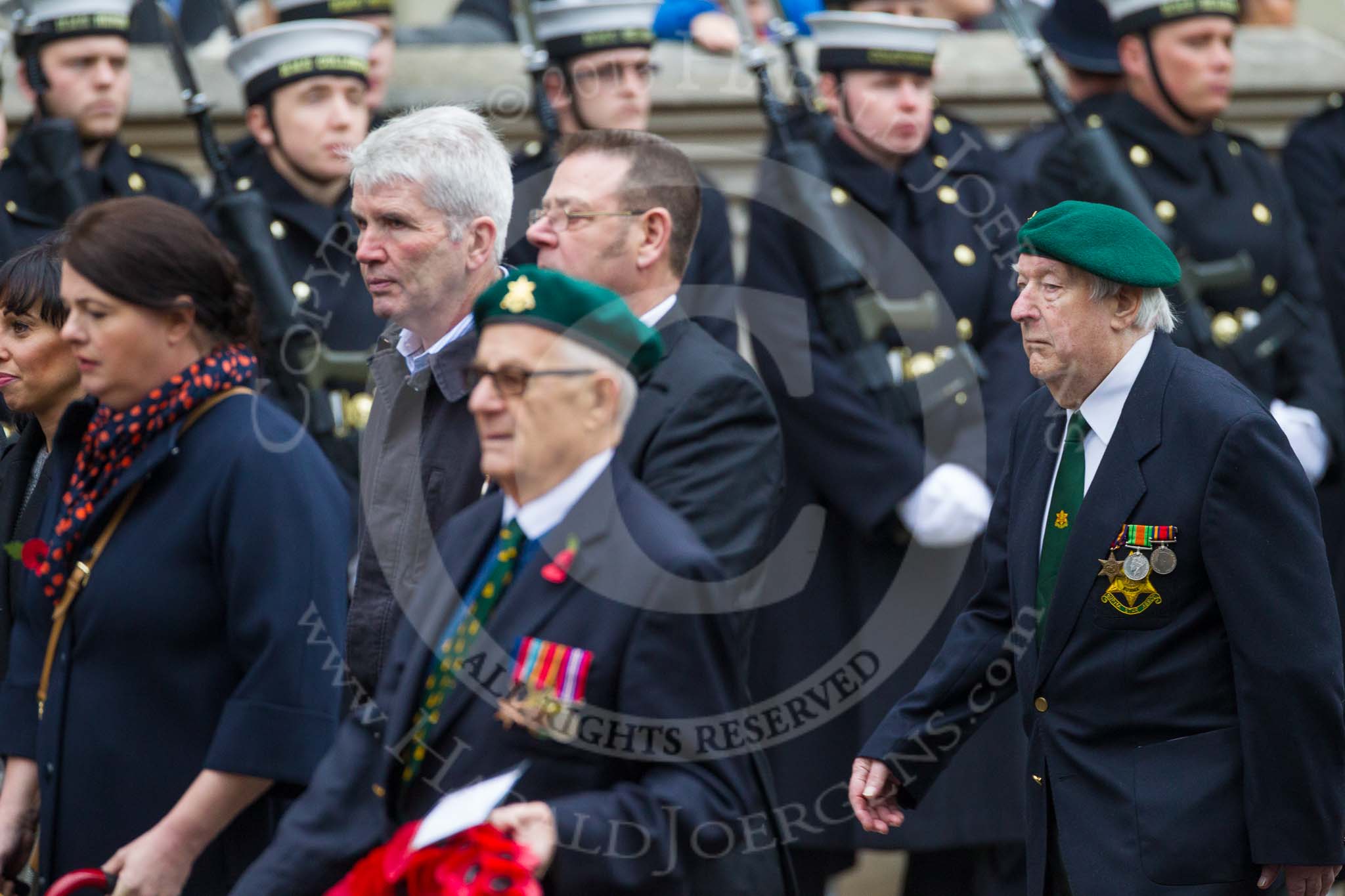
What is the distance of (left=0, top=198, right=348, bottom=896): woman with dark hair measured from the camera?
12.0 ft

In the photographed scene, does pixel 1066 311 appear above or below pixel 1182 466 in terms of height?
above

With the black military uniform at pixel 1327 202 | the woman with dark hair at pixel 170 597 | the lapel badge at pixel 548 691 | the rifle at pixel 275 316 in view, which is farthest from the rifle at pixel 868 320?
the lapel badge at pixel 548 691

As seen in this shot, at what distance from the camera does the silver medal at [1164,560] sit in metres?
3.65

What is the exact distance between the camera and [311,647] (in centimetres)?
374

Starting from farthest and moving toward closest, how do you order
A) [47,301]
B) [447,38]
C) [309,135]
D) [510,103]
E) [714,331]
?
[447,38] → [510,103] → [309,135] → [714,331] → [47,301]

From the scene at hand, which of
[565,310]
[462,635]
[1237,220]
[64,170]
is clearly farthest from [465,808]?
[1237,220]

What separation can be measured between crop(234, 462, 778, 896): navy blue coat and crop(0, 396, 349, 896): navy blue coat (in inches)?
15.8

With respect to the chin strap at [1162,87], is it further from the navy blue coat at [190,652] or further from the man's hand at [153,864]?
the man's hand at [153,864]

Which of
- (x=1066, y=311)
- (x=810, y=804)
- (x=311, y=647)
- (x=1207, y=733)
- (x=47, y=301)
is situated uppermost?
(x=47, y=301)

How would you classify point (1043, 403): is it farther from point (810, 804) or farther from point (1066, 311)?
point (810, 804)

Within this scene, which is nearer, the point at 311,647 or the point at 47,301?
the point at 311,647

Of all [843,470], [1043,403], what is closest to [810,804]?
[843,470]

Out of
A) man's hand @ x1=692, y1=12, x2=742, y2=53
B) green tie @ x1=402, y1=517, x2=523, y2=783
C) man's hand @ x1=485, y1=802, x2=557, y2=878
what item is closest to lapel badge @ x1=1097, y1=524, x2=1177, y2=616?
green tie @ x1=402, y1=517, x2=523, y2=783

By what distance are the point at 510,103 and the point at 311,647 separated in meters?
3.69
